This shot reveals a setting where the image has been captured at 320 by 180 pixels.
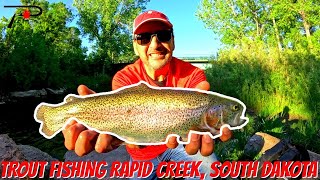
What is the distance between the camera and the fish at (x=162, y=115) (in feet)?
4.88

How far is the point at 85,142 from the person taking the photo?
150cm

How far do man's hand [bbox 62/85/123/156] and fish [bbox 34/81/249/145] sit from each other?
24 millimetres

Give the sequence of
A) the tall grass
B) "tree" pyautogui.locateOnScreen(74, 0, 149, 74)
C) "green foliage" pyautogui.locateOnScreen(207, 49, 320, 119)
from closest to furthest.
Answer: the tall grass → "green foliage" pyautogui.locateOnScreen(207, 49, 320, 119) → "tree" pyautogui.locateOnScreen(74, 0, 149, 74)

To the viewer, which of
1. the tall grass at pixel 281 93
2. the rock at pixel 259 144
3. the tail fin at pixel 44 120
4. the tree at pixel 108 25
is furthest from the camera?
the tree at pixel 108 25

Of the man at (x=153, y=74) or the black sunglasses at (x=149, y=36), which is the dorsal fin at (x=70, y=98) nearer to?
the man at (x=153, y=74)

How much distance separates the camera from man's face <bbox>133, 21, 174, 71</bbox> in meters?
1.65

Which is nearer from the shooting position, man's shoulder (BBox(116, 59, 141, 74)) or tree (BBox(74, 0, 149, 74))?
man's shoulder (BBox(116, 59, 141, 74))

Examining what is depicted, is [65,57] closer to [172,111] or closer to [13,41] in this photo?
[13,41]

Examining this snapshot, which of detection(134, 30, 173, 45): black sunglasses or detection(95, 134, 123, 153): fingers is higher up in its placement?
detection(134, 30, 173, 45): black sunglasses

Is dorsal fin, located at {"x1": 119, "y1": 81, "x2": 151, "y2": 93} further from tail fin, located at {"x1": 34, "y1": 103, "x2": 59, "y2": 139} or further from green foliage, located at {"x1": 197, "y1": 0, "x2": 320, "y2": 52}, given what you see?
green foliage, located at {"x1": 197, "y1": 0, "x2": 320, "y2": 52}

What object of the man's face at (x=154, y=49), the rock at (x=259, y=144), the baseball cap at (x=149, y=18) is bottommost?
the rock at (x=259, y=144)

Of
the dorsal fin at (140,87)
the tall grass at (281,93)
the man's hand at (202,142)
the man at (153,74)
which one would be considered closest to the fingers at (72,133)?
the man at (153,74)

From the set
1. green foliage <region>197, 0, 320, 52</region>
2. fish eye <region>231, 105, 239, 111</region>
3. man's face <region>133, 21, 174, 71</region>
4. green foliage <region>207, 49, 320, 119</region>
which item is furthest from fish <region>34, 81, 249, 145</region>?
green foliage <region>197, 0, 320, 52</region>

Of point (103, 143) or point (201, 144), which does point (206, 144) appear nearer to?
point (201, 144)
